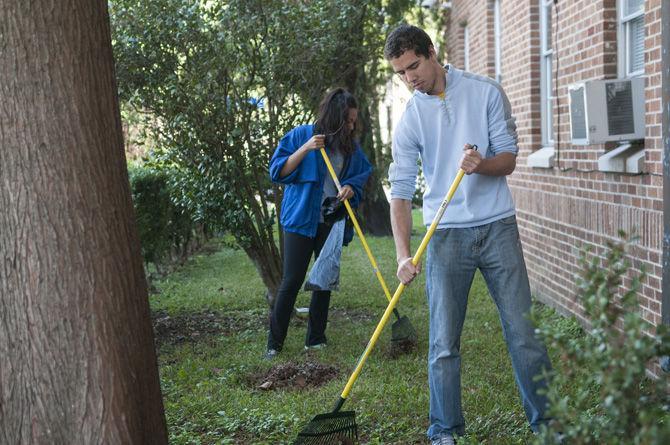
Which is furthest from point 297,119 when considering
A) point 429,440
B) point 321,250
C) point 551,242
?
point 429,440

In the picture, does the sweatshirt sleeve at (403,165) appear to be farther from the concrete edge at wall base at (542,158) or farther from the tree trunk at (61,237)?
the concrete edge at wall base at (542,158)

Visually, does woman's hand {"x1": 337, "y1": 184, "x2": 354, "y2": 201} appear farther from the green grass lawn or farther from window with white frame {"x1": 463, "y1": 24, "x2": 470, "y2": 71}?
window with white frame {"x1": 463, "y1": 24, "x2": 470, "y2": 71}

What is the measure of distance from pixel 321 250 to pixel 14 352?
3627mm

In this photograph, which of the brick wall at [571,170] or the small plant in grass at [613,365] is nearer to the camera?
the small plant in grass at [613,365]

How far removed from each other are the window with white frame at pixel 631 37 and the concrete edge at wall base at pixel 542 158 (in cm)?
163

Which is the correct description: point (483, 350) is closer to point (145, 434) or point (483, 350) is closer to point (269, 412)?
point (269, 412)

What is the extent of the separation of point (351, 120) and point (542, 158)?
7.70ft

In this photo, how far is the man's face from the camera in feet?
14.5

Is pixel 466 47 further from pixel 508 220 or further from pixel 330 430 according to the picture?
pixel 330 430

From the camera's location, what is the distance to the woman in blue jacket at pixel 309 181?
6910mm

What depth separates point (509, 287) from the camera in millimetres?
4375

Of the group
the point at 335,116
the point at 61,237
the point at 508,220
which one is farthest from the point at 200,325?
the point at 61,237

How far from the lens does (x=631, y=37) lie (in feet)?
21.7

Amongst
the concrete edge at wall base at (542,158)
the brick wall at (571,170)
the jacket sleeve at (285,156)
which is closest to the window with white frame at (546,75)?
the brick wall at (571,170)
